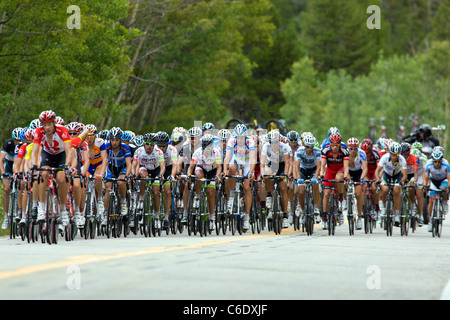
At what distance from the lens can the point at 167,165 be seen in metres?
20.9

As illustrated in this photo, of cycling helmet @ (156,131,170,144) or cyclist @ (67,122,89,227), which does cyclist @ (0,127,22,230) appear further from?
cycling helmet @ (156,131,170,144)

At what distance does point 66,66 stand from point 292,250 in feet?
68.4

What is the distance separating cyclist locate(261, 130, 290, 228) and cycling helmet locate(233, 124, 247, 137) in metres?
0.61

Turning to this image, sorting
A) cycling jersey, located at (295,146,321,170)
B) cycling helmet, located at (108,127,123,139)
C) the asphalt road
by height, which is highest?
cycling helmet, located at (108,127,123,139)

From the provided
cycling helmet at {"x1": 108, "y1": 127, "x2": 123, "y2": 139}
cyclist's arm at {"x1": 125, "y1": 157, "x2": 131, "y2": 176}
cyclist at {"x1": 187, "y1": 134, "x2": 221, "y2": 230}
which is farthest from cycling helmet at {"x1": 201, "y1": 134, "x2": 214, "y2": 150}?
cycling helmet at {"x1": 108, "y1": 127, "x2": 123, "y2": 139}

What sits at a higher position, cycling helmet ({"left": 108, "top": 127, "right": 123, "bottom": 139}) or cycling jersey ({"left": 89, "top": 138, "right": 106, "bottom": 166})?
cycling helmet ({"left": 108, "top": 127, "right": 123, "bottom": 139})

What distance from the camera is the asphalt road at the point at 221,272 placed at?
866cm

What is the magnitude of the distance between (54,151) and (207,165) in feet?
15.8

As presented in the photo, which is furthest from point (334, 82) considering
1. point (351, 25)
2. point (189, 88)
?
point (189, 88)

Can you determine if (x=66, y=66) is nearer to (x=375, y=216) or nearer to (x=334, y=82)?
(x=375, y=216)

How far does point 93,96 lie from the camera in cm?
3453

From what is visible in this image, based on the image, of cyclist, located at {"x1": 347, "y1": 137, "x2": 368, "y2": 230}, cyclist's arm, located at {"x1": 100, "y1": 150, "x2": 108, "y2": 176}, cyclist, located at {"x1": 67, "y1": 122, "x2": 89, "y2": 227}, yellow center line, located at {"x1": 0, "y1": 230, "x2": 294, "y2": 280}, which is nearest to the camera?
yellow center line, located at {"x1": 0, "y1": 230, "x2": 294, "y2": 280}

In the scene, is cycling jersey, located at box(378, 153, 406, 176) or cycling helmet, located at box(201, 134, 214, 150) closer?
cycling helmet, located at box(201, 134, 214, 150)

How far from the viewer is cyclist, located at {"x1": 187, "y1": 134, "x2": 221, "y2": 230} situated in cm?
1955
